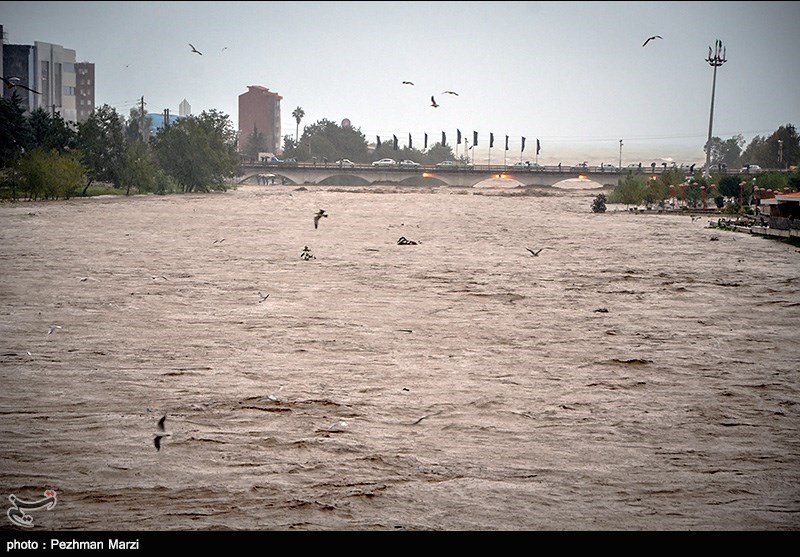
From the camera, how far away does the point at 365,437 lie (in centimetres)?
Result: 816

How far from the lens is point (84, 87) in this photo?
183 metres

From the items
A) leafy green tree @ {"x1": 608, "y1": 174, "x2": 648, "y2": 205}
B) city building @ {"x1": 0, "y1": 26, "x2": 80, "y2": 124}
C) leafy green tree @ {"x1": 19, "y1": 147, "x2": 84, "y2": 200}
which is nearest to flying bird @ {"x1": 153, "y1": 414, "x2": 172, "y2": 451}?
leafy green tree @ {"x1": 19, "y1": 147, "x2": 84, "y2": 200}

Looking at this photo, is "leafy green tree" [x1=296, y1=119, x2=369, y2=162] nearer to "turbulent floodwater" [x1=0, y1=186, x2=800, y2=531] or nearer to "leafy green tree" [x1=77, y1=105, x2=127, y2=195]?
"leafy green tree" [x1=77, y1=105, x2=127, y2=195]

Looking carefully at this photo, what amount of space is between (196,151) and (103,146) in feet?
45.8

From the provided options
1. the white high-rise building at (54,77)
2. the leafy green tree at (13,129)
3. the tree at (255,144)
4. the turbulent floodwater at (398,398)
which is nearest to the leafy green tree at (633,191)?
the turbulent floodwater at (398,398)

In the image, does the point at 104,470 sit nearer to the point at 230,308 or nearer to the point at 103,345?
the point at 103,345

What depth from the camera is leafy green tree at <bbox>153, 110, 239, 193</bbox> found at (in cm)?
7988

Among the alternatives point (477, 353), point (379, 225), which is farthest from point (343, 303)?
point (379, 225)

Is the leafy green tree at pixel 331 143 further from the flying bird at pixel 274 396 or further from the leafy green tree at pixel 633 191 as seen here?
the flying bird at pixel 274 396

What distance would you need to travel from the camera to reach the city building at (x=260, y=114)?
191 m

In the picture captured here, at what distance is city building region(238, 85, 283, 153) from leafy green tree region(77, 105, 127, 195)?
123m

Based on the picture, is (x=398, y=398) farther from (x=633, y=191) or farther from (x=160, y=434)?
(x=633, y=191)

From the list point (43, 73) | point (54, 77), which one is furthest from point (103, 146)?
point (54, 77)

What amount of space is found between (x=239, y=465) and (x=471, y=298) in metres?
10.9
